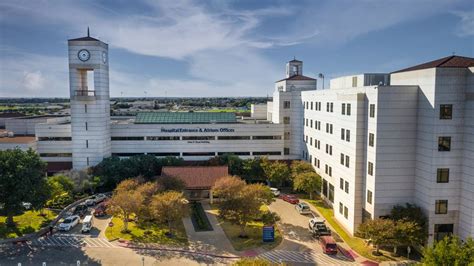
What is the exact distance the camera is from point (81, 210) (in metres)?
53.3

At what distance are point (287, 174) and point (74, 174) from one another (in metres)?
35.8

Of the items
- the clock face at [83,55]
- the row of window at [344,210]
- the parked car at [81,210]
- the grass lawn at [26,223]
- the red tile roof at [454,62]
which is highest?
the clock face at [83,55]

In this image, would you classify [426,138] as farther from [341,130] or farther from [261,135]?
[261,135]

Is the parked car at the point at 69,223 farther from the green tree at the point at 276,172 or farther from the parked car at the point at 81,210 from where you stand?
the green tree at the point at 276,172

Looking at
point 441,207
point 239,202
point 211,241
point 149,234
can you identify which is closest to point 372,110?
point 441,207

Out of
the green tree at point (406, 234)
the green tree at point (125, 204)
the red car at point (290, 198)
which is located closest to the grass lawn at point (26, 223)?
the green tree at point (125, 204)

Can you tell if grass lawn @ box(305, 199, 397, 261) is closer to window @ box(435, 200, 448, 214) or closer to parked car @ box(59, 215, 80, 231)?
window @ box(435, 200, 448, 214)

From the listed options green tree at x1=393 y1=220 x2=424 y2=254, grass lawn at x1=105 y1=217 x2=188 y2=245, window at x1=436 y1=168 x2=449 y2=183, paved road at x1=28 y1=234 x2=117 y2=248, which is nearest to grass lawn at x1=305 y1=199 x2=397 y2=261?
green tree at x1=393 y1=220 x2=424 y2=254

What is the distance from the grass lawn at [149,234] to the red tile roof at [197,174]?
10099mm

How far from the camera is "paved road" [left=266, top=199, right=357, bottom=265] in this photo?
38156mm

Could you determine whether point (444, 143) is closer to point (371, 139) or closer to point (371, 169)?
point (371, 139)

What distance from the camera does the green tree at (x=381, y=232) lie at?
3719 cm

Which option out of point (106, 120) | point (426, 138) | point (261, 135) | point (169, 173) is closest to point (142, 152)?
point (106, 120)

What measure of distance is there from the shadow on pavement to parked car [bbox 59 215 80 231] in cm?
525
